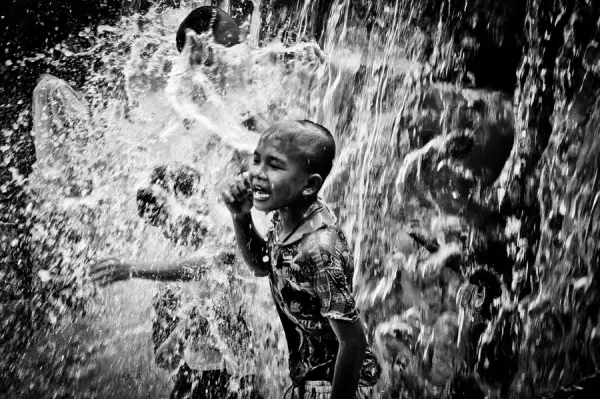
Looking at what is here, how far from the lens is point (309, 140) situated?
64.9 inches

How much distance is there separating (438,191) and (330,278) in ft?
7.03

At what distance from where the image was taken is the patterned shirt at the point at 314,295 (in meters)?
1.51

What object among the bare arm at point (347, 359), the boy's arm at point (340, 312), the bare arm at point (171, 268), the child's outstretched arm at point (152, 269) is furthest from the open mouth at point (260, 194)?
the bare arm at point (171, 268)

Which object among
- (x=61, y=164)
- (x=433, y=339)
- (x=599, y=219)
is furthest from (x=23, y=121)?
(x=599, y=219)

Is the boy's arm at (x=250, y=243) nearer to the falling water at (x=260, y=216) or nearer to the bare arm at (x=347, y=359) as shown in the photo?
the bare arm at (x=347, y=359)

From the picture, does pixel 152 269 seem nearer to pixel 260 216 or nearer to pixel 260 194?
pixel 260 194

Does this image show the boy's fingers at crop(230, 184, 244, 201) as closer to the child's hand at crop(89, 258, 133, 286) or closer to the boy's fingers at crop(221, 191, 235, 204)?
the boy's fingers at crop(221, 191, 235, 204)

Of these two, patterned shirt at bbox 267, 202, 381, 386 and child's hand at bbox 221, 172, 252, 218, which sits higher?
child's hand at bbox 221, 172, 252, 218

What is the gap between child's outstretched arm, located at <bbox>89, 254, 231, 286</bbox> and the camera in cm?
235

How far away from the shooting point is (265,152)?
166 centimetres

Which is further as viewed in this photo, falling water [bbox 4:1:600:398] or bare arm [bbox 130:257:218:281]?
falling water [bbox 4:1:600:398]

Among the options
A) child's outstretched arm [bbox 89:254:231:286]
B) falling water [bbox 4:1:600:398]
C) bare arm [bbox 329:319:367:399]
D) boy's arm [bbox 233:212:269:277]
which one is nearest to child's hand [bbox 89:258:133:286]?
child's outstretched arm [bbox 89:254:231:286]

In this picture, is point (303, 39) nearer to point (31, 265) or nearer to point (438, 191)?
point (438, 191)

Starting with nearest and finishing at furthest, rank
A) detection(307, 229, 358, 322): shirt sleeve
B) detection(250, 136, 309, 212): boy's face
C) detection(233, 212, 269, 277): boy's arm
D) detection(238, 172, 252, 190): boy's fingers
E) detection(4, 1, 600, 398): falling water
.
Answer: detection(307, 229, 358, 322): shirt sleeve
detection(250, 136, 309, 212): boy's face
detection(238, 172, 252, 190): boy's fingers
detection(233, 212, 269, 277): boy's arm
detection(4, 1, 600, 398): falling water
